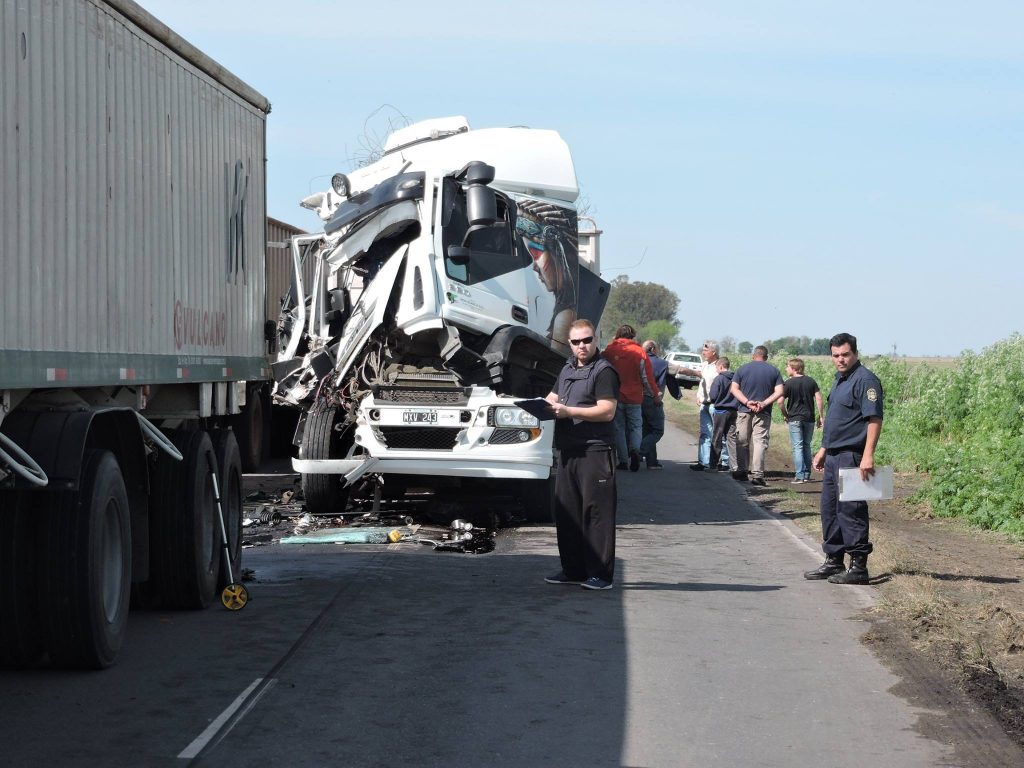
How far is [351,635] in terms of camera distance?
8195 mm

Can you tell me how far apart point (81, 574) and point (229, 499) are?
11.2ft

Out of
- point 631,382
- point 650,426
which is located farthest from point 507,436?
point 650,426

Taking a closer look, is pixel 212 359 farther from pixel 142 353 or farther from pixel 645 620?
pixel 645 620

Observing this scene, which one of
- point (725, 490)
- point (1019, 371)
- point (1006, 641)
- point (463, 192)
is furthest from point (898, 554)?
point (1019, 371)

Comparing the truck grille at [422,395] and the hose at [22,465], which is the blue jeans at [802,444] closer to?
the truck grille at [422,395]

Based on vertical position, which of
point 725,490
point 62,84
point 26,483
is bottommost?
point 725,490

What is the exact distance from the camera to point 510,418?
13.4 metres

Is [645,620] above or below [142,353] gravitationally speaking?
below

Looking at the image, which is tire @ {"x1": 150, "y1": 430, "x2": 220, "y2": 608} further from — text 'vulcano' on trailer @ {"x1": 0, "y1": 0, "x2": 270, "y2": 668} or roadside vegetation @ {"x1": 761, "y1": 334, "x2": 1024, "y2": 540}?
roadside vegetation @ {"x1": 761, "y1": 334, "x2": 1024, "y2": 540}

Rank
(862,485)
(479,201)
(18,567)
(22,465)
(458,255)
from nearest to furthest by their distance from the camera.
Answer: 1. (22,465)
2. (18,567)
3. (862,485)
4. (479,201)
5. (458,255)

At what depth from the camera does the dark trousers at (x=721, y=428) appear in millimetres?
20453

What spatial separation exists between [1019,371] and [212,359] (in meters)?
15.4

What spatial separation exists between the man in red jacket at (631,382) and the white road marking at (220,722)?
1133 centimetres

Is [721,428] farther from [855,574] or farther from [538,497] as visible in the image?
[855,574]
